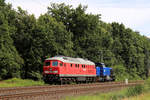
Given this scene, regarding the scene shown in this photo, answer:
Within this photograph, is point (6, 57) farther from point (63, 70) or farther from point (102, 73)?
point (102, 73)

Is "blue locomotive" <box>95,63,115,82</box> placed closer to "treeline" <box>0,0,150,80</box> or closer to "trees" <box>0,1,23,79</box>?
"treeline" <box>0,0,150,80</box>

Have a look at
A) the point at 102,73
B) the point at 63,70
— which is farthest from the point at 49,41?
the point at 63,70

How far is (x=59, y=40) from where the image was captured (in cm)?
4797

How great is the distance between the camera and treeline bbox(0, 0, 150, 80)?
41.4 metres

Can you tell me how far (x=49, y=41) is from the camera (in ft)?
148

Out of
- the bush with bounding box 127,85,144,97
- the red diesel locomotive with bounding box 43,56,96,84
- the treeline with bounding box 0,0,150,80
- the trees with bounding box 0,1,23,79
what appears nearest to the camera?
the bush with bounding box 127,85,144,97

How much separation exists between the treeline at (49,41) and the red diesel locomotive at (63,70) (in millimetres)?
8580

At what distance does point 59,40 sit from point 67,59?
45.6 ft

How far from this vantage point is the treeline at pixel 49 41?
41.4 metres

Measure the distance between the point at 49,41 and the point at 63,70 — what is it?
13397 mm

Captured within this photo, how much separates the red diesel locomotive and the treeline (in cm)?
858

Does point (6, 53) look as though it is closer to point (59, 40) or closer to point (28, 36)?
point (28, 36)

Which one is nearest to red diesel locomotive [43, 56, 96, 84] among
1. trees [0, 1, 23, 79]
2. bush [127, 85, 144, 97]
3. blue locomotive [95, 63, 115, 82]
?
blue locomotive [95, 63, 115, 82]

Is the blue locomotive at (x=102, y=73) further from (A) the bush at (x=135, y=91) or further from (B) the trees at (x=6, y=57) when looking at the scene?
(A) the bush at (x=135, y=91)
